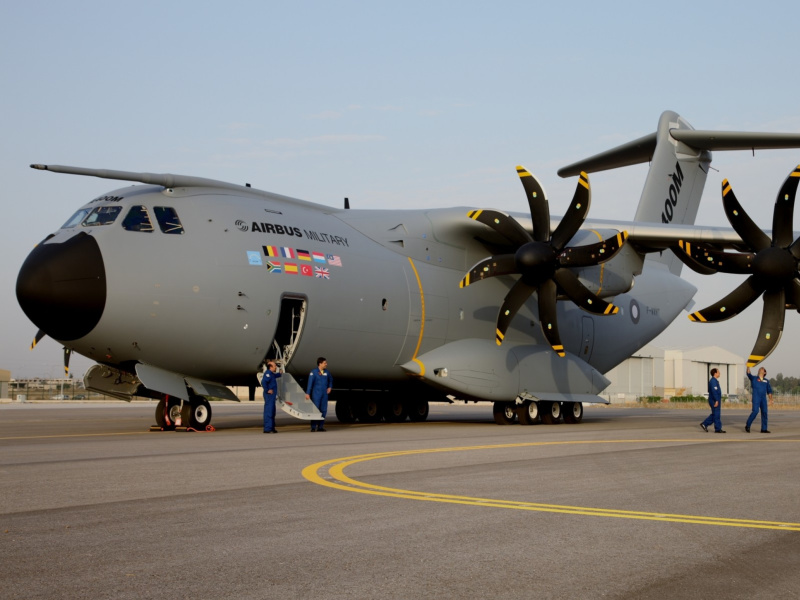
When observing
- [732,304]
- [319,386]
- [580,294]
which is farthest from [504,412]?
[319,386]

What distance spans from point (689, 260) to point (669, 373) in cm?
6365

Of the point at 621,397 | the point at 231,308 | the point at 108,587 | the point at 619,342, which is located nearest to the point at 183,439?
the point at 231,308

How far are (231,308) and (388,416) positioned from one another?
26.1ft

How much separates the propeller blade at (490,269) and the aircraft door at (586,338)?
16.3ft

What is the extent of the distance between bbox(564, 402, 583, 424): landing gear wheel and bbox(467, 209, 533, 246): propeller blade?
216 inches

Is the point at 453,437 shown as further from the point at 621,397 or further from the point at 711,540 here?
the point at 621,397

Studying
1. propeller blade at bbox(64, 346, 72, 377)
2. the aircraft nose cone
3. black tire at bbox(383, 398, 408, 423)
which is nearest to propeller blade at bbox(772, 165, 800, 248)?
black tire at bbox(383, 398, 408, 423)

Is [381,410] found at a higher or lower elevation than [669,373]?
lower

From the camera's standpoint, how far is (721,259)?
64.4ft

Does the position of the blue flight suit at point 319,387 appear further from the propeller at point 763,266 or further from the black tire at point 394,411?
the propeller at point 763,266

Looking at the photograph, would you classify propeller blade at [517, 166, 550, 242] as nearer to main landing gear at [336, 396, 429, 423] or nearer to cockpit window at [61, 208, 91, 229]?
main landing gear at [336, 396, 429, 423]

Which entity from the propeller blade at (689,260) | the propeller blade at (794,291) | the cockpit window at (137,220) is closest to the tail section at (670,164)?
the propeller blade at (689,260)

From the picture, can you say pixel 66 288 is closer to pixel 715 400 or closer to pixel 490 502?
pixel 490 502

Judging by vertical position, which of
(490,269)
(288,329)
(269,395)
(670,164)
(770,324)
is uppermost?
(670,164)
